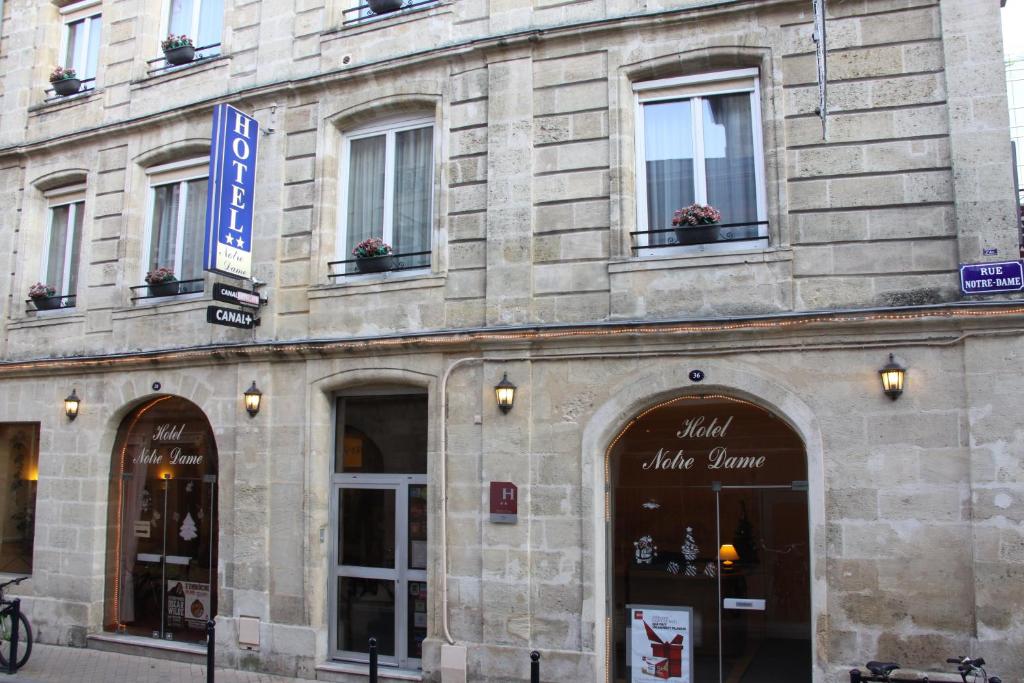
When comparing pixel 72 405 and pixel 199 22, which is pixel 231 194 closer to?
pixel 199 22

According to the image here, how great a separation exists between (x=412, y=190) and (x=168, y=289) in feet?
12.0

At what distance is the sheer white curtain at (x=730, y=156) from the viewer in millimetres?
→ 8562

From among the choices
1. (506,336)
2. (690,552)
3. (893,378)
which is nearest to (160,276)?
(506,336)

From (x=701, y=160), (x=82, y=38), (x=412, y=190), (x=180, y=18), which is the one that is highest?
(x=82, y=38)

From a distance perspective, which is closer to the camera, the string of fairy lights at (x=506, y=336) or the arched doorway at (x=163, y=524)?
the string of fairy lights at (x=506, y=336)

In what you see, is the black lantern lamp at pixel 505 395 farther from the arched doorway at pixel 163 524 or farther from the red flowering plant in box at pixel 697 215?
the arched doorway at pixel 163 524

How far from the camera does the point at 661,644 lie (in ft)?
27.3

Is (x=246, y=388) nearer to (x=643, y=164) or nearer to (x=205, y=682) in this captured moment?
(x=205, y=682)

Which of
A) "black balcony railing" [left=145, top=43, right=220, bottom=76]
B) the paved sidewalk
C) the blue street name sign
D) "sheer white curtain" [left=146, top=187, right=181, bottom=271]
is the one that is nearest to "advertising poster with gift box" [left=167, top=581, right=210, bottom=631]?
the paved sidewalk

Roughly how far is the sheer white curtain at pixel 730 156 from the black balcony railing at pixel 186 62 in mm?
6679

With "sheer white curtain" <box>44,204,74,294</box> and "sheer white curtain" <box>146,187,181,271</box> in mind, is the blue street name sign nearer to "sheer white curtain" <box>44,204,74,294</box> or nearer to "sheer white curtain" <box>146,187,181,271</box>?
"sheer white curtain" <box>146,187,181,271</box>

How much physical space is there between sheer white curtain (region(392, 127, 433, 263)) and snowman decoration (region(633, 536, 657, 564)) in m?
3.98

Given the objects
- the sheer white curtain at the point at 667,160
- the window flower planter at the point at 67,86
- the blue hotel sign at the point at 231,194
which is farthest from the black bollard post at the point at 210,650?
the window flower planter at the point at 67,86

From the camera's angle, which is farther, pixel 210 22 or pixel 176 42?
pixel 210 22
